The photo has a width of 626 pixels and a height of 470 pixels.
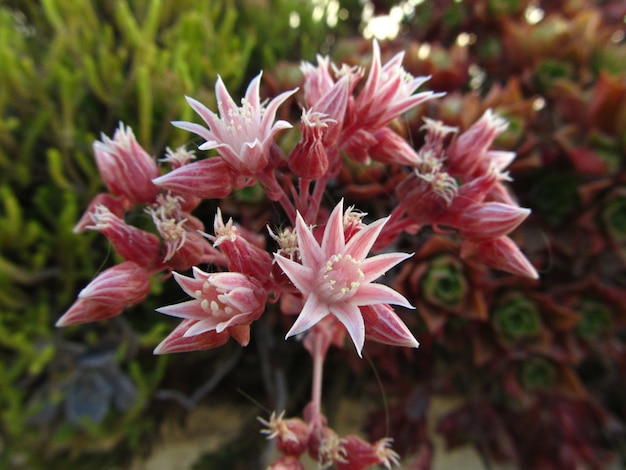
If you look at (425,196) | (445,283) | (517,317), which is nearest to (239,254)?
(425,196)

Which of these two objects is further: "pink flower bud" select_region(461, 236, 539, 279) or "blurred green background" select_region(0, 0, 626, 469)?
"blurred green background" select_region(0, 0, 626, 469)

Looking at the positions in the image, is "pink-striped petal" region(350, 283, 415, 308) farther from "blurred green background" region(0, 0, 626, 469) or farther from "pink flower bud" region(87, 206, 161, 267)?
"blurred green background" region(0, 0, 626, 469)

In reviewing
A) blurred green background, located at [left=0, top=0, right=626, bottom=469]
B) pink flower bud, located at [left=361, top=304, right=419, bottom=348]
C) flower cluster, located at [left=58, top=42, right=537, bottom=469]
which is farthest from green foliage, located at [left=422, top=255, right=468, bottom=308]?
pink flower bud, located at [left=361, top=304, right=419, bottom=348]

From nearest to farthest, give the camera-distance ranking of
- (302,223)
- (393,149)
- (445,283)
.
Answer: (302,223) → (393,149) → (445,283)

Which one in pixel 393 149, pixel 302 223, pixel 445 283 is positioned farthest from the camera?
pixel 445 283

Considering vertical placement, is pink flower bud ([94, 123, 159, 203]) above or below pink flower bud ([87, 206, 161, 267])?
above

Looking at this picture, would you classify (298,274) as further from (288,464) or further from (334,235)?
(288,464)

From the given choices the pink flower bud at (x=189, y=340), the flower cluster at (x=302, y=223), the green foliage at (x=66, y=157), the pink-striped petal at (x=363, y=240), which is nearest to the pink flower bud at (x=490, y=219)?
the flower cluster at (x=302, y=223)

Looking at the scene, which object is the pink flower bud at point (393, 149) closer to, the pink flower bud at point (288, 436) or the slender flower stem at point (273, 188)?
the slender flower stem at point (273, 188)
